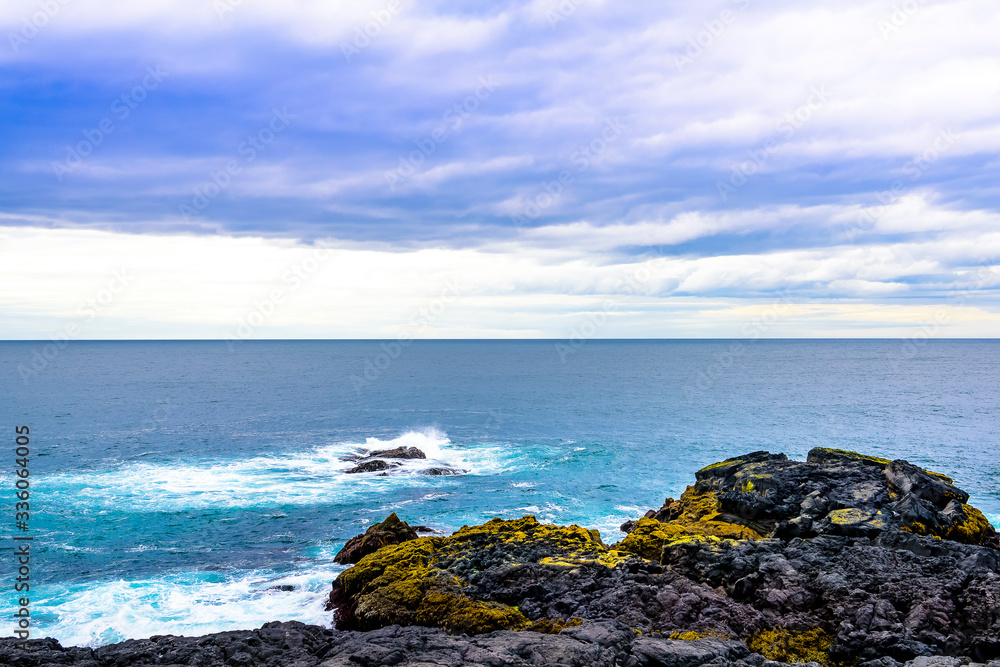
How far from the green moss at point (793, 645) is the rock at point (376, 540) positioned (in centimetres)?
1572

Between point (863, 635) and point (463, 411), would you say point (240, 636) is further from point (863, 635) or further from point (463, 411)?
point (463, 411)

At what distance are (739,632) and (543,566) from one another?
6.39 meters

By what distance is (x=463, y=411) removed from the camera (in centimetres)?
8669

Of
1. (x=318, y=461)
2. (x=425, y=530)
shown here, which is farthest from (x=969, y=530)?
(x=318, y=461)

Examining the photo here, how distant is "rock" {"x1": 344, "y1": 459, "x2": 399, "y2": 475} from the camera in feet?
164

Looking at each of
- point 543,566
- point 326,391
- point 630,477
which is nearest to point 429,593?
point 543,566

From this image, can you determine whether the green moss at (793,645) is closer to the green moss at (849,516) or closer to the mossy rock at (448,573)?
the mossy rock at (448,573)

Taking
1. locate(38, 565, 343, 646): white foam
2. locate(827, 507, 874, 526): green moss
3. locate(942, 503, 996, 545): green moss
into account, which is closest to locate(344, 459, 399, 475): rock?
locate(38, 565, 343, 646): white foam

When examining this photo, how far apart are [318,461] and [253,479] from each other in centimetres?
747

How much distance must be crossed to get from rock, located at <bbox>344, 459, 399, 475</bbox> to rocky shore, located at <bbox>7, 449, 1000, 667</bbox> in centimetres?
2187

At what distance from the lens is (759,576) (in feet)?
63.2

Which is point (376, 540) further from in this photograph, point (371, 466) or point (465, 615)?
point (371, 466)

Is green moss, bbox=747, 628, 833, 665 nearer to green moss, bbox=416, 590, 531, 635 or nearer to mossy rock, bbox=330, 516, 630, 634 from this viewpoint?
mossy rock, bbox=330, 516, 630, 634

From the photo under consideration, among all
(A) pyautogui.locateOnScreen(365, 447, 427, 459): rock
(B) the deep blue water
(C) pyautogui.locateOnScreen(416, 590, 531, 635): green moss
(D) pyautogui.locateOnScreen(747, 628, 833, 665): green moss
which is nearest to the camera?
(D) pyautogui.locateOnScreen(747, 628, 833, 665): green moss
